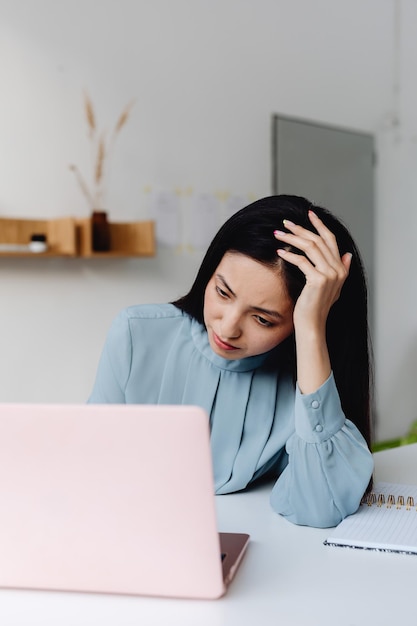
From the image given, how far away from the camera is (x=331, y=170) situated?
4152 millimetres

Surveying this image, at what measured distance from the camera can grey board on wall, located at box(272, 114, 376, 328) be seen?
3.92 metres

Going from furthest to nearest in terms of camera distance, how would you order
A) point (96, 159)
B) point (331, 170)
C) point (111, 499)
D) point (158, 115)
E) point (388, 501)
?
point (331, 170) → point (158, 115) → point (96, 159) → point (388, 501) → point (111, 499)

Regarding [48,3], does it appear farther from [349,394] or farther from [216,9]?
[349,394]

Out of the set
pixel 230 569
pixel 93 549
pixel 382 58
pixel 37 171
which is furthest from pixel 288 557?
pixel 382 58

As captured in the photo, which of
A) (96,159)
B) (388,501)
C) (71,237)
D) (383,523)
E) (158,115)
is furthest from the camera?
(158,115)

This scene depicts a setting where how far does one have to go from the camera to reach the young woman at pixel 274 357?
127 centimetres

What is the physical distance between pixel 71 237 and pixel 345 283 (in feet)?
5.63

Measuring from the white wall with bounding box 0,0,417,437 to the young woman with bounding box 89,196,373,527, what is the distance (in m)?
1.58

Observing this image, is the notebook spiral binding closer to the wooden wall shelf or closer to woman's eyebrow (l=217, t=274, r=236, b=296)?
woman's eyebrow (l=217, t=274, r=236, b=296)

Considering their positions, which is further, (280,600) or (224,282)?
(224,282)

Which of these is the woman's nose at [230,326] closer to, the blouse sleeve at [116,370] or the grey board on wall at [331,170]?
the blouse sleeve at [116,370]

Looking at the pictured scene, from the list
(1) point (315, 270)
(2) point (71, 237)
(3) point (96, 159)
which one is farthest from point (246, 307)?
(3) point (96, 159)

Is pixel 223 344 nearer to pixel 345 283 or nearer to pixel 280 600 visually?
pixel 345 283

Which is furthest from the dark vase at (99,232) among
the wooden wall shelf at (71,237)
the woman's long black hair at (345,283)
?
the woman's long black hair at (345,283)
